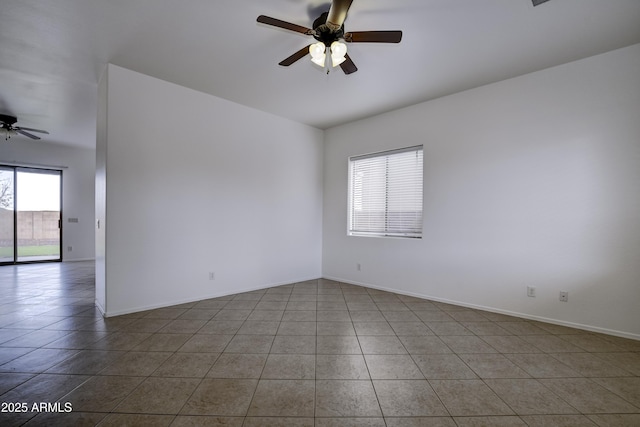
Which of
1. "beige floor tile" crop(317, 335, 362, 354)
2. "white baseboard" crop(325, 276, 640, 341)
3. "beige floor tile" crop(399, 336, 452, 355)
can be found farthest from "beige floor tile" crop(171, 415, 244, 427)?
"white baseboard" crop(325, 276, 640, 341)

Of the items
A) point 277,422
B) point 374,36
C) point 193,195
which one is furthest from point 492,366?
point 193,195

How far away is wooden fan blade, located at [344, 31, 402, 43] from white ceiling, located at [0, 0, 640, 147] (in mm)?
A: 286

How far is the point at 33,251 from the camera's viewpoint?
21.7 feet

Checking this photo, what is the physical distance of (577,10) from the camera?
7.35 feet

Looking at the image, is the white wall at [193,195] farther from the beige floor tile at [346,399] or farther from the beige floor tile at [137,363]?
the beige floor tile at [346,399]

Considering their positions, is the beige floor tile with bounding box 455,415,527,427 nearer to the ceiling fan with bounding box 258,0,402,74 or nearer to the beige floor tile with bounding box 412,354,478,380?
the beige floor tile with bounding box 412,354,478,380

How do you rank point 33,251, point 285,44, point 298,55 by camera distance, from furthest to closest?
point 33,251 < point 285,44 < point 298,55

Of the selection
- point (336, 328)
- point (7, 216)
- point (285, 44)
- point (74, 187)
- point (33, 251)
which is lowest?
point (336, 328)

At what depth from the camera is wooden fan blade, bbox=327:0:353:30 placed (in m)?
1.85

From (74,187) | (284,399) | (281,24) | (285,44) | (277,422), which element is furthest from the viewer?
(74,187)

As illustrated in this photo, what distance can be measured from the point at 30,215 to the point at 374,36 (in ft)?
28.8

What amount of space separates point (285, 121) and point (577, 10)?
381 centimetres

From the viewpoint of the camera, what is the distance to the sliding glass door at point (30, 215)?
6.25m

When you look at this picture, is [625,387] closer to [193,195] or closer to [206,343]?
[206,343]
